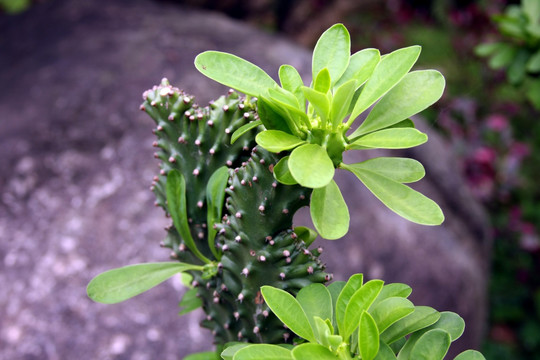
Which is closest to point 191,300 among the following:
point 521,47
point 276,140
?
point 276,140

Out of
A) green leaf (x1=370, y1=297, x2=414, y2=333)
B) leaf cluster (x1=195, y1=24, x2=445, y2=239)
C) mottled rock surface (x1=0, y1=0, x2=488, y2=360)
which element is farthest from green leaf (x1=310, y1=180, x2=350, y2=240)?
mottled rock surface (x1=0, y1=0, x2=488, y2=360)

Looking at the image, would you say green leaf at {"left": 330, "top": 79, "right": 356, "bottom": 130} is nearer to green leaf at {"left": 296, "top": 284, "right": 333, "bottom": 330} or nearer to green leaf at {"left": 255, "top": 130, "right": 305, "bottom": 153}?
green leaf at {"left": 255, "top": 130, "right": 305, "bottom": 153}

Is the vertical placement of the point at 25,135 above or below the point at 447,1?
below

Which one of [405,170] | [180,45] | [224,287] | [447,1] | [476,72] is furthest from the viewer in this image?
[447,1]

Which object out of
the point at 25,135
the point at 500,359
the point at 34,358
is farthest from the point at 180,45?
the point at 500,359

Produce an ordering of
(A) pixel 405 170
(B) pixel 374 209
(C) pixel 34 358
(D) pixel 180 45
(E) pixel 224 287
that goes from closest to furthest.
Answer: (A) pixel 405 170
(E) pixel 224 287
(C) pixel 34 358
(B) pixel 374 209
(D) pixel 180 45

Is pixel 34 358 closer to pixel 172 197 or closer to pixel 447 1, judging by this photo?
pixel 172 197
